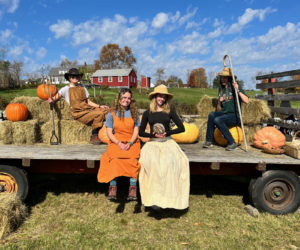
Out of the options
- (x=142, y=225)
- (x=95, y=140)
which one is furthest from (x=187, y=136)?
(x=142, y=225)

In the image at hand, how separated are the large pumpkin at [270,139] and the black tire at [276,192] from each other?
0.64 m

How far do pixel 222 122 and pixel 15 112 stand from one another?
4192 mm

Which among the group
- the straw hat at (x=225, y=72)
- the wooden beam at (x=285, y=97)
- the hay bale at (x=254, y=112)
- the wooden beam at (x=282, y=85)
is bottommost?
the hay bale at (x=254, y=112)

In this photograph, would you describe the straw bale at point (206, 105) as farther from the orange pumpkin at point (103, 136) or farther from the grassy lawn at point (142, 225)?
the orange pumpkin at point (103, 136)

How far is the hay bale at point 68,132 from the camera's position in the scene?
192 inches

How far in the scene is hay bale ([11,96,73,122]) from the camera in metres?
5.13

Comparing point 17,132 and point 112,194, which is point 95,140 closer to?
point 17,132

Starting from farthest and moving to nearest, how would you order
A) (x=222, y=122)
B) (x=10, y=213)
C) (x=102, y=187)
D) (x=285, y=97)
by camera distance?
(x=285, y=97) → (x=102, y=187) → (x=222, y=122) → (x=10, y=213)

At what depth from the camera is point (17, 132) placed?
14.8 ft

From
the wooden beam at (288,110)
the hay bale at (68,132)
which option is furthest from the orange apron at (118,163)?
the wooden beam at (288,110)

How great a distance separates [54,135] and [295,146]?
4.42 meters

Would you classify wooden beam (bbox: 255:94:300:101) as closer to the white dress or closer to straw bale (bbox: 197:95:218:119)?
straw bale (bbox: 197:95:218:119)

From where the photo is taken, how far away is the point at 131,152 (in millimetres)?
3477

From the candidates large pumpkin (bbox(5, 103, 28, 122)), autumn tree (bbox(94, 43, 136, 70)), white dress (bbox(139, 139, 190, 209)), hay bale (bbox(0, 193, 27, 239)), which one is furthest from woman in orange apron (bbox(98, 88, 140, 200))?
autumn tree (bbox(94, 43, 136, 70))
